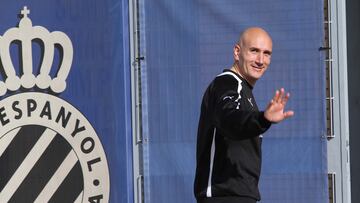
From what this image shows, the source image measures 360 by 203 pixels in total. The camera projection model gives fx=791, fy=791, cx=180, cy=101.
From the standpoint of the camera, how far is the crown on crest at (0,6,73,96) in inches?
218

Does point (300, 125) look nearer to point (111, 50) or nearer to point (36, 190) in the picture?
point (111, 50)

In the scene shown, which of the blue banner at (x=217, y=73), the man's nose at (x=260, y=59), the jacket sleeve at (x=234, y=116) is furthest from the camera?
the blue banner at (x=217, y=73)

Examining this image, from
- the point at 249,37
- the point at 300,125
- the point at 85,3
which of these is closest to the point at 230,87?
the point at 249,37

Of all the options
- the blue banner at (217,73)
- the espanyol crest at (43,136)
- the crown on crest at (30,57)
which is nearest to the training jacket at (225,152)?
the blue banner at (217,73)

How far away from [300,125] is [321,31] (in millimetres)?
627

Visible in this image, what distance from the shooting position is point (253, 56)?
142 inches

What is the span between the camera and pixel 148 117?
5438 mm

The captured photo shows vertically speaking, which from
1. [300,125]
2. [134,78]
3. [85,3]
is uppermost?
[85,3]

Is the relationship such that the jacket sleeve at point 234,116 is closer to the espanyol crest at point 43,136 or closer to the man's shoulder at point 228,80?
the man's shoulder at point 228,80

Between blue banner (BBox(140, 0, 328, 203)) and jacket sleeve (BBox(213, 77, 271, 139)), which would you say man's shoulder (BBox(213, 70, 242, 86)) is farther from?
blue banner (BBox(140, 0, 328, 203))

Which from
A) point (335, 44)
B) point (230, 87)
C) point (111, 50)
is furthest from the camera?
point (111, 50)

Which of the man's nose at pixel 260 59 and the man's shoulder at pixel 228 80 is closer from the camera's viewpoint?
the man's shoulder at pixel 228 80

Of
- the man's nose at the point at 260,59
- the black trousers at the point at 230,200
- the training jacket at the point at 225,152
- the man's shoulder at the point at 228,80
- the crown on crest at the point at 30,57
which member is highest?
the crown on crest at the point at 30,57

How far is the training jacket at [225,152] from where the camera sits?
11.3 feet
